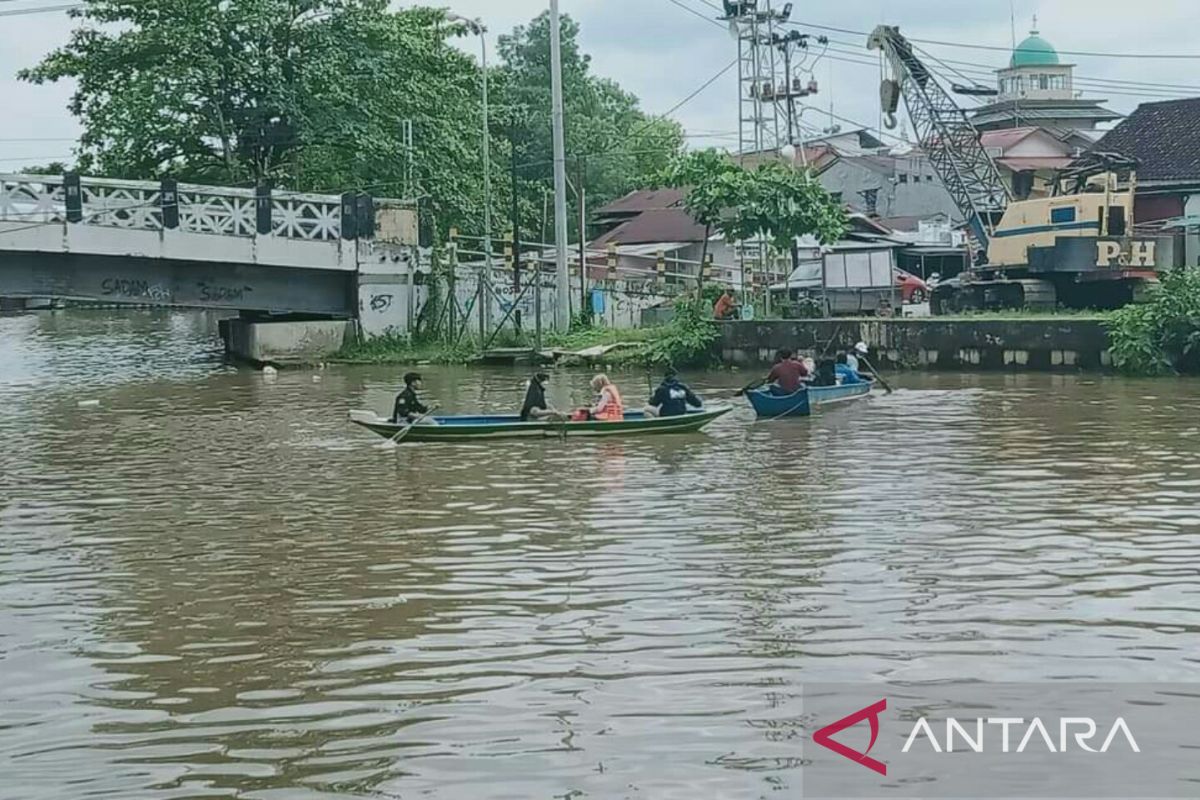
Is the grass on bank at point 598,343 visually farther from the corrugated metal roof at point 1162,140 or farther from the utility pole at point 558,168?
the corrugated metal roof at point 1162,140

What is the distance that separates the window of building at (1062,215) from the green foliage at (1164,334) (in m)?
7.17

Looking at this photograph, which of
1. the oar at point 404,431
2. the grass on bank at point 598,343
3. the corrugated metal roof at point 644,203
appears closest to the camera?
the oar at point 404,431

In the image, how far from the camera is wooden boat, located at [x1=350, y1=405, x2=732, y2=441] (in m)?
22.4

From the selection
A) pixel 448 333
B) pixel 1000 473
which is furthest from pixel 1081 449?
pixel 448 333

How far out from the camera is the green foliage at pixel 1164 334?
3253 centimetres

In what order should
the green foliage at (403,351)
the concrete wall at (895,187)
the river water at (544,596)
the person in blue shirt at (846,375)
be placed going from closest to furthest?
the river water at (544,596) < the person in blue shirt at (846,375) < the green foliage at (403,351) < the concrete wall at (895,187)

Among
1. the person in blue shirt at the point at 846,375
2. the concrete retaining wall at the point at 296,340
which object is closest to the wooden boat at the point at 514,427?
the person in blue shirt at the point at 846,375

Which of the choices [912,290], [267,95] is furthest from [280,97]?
[912,290]

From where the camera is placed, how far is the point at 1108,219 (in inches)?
1550

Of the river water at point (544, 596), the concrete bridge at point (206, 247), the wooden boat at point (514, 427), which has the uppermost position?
the concrete bridge at point (206, 247)

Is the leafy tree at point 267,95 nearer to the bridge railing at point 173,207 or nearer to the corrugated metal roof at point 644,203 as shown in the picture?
the bridge railing at point 173,207

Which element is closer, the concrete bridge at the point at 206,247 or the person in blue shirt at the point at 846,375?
the person in blue shirt at the point at 846,375

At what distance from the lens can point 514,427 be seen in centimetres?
2248

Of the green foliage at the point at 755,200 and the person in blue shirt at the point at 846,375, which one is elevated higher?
the green foliage at the point at 755,200
